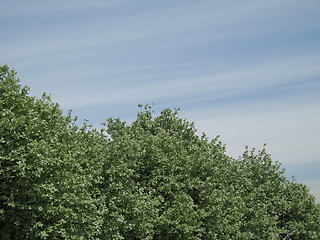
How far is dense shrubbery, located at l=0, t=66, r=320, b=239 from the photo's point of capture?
2372 centimetres

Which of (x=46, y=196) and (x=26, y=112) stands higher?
(x=26, y=112)

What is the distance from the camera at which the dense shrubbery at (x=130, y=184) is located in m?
23.7

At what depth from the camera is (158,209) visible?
33.9 meters

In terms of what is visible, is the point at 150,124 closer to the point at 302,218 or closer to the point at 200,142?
the point at 200,142

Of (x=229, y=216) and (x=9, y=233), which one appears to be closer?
(x=9, y=233)

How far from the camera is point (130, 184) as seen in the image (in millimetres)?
32844

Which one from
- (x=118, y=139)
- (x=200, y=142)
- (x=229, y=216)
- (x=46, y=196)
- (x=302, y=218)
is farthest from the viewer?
(x=302, y=218)

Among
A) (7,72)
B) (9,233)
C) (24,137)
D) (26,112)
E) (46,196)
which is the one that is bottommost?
(9,233)

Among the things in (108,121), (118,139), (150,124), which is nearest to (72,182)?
(118,139)

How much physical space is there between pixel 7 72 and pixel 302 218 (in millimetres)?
43610

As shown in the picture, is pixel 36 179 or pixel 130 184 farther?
pixel 130 184

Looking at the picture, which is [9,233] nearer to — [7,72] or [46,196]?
[46,196]

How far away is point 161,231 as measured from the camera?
36.2 m

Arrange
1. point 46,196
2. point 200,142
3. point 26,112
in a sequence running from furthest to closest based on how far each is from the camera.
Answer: point 200,142 → point 26,112 → point 46,196
